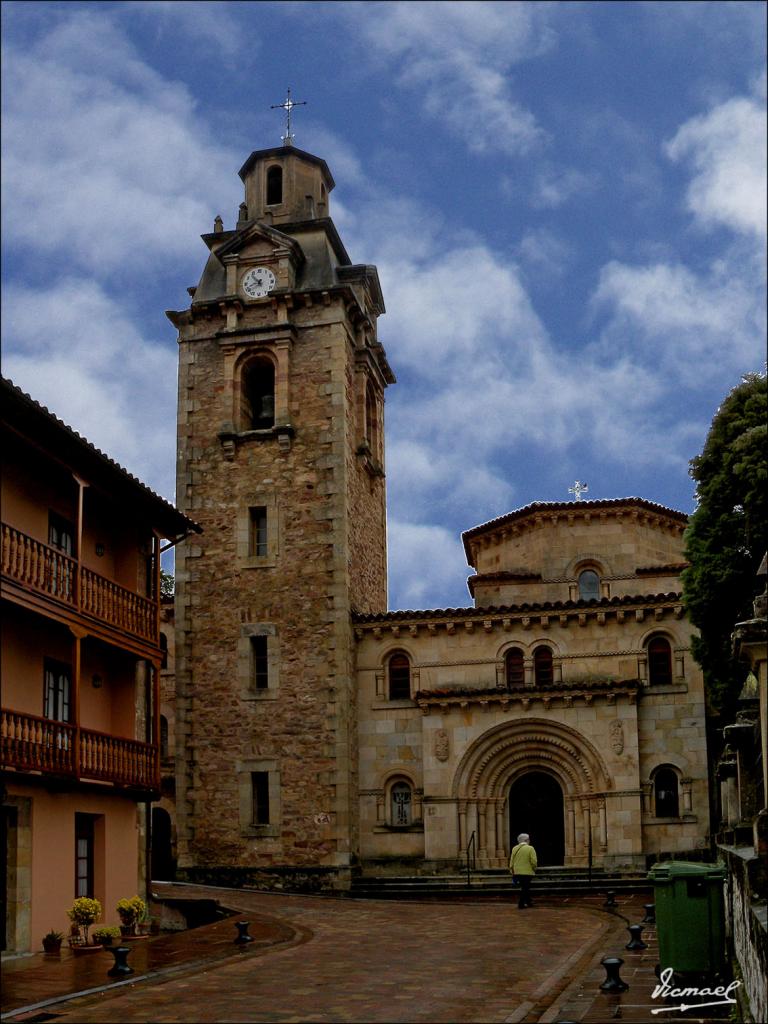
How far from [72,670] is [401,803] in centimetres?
1444

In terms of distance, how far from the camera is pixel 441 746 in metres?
33.4

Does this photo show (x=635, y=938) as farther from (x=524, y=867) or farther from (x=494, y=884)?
(x=494, y=884)

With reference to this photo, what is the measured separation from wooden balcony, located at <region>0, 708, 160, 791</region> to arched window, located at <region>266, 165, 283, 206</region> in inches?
803

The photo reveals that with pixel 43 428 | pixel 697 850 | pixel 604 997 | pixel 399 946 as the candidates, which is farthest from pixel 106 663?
pixel 697 850

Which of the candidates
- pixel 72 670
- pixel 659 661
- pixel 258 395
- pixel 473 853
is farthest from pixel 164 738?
pixel 72 670

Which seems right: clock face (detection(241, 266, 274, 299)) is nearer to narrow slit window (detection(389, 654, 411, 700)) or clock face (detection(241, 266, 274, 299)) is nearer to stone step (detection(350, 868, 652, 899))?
narrow slit window (detection(389, 654, 411, 700))

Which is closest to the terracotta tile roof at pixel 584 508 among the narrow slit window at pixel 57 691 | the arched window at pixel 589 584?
the arched window at pixel 589 584

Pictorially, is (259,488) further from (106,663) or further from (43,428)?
(43,428)

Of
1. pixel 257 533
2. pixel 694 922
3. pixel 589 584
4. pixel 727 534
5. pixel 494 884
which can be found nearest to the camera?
pixel 694 922

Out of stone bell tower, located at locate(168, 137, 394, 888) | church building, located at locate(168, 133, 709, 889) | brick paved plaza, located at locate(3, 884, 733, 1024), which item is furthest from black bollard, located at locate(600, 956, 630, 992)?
stone bell tower, located at locate(168, 137, 394, 888)

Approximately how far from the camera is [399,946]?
19234mm

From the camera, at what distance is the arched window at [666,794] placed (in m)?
32.3

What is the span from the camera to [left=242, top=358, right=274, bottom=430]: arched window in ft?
120

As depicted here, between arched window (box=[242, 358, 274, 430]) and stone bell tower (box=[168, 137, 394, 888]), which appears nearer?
stone bell tower (box=[168, 137, 394, 888])
